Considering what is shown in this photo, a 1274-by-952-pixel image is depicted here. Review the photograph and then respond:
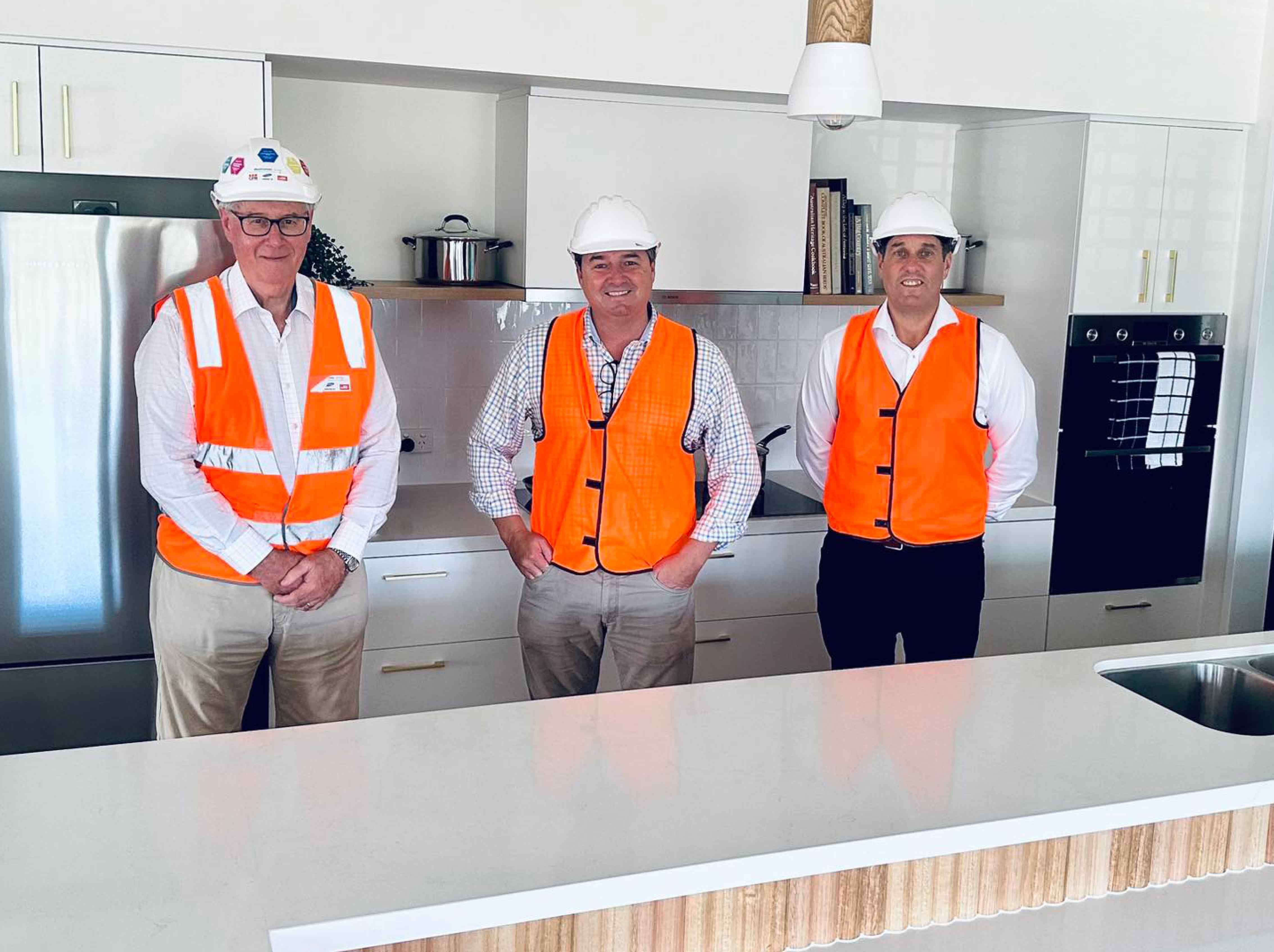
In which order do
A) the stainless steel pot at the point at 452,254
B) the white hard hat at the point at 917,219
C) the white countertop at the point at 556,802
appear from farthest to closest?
1. the stainless steel pot at the point at 452,254
2. the white hard hat at the point at 917,219
3. the white countertop at the point at 556,802

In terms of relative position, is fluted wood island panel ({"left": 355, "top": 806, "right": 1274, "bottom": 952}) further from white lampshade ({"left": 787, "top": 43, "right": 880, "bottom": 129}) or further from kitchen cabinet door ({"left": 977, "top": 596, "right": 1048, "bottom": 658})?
kitchen cabinet door ({"left": 977, "top": 596, "right": 1048, "bottom": 658})

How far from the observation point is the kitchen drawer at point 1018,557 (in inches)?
159

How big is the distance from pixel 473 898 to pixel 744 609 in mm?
2450

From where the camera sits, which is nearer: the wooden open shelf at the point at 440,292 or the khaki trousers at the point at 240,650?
the khaki trousers at the point at 240,650

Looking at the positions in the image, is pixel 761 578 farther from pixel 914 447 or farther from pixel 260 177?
pixel 260 177

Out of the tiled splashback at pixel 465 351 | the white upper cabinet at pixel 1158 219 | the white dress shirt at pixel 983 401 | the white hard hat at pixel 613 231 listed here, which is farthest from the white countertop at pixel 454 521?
the white hard hat at pixel 613 231

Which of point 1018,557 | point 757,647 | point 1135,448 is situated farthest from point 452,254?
point 1135,448

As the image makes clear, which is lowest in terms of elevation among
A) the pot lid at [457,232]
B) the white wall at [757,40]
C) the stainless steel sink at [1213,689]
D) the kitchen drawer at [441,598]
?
the kitchen drawer at [441,598]

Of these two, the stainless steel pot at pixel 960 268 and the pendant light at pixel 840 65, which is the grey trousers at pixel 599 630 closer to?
the pendant light at pixel 840 65

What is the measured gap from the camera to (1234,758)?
1876 millimetres

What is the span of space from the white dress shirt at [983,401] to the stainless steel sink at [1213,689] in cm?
84

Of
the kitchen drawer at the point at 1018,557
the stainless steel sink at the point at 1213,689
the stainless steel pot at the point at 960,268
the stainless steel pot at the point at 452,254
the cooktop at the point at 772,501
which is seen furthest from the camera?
the stainless steel pot at the point at 960,268

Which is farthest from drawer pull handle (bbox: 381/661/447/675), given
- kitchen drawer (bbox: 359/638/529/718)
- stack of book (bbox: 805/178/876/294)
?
stack of book (bbox: 805/178/876/294)

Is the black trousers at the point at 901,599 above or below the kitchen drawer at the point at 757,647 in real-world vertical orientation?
above
